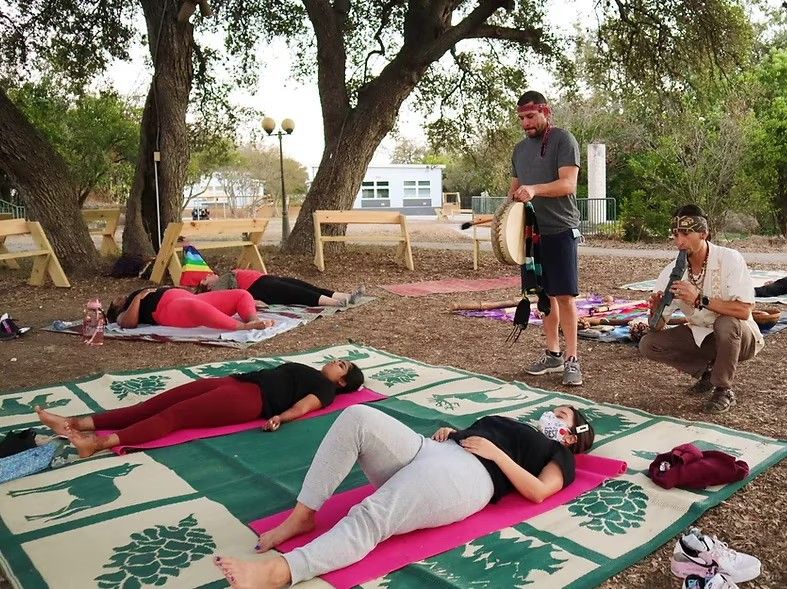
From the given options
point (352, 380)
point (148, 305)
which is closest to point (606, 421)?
point (352, 380)

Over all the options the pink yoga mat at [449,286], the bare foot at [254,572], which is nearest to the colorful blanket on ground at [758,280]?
the pink yoga mat at [449,286]

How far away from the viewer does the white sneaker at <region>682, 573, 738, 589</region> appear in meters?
2.14

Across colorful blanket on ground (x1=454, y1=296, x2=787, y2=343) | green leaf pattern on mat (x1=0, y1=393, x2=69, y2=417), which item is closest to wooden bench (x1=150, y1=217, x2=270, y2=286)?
colorful blanket on ground (x1=454, y1=296, x2=787, y2=343)

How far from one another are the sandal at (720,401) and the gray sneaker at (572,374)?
32.7 inches

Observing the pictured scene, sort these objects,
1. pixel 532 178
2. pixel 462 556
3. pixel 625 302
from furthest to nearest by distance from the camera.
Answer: pixel 625 302, pixel 532 178, pixel 462 556

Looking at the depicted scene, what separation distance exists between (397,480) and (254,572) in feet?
1.80

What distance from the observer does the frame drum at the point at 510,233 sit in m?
4.45

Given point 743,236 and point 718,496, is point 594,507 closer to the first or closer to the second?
point 718,496

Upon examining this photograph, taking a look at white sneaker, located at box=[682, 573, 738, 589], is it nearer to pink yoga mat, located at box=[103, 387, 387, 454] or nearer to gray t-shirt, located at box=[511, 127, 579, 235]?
pink yoga mat, located at box=[103, 387, 387, 454]

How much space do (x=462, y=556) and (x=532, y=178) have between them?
114 inches

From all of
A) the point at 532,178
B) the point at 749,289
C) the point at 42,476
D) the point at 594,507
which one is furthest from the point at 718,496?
the point at 42,476

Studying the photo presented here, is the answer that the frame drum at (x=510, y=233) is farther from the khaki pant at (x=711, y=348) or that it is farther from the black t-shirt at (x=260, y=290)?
the black t-shirt at (x=260, y=290)

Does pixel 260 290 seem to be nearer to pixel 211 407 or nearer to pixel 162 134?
pixel 211 407

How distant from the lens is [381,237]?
420 inches
